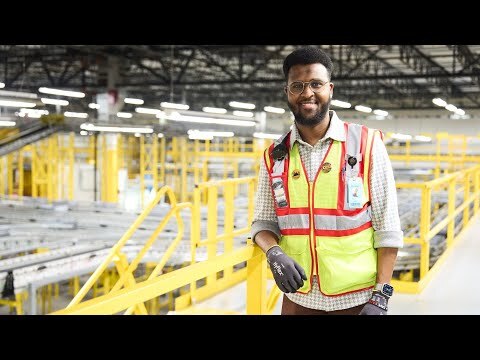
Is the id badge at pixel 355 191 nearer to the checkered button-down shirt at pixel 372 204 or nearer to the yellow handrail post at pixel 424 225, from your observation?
the checkered button-down shirt at pixel 372 204

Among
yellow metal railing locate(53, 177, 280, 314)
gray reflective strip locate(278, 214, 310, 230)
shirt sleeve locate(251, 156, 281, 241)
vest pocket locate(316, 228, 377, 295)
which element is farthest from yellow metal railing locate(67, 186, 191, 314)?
vest pocket locate(316, 228, 377, 295)

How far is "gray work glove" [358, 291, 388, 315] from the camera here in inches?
84.0

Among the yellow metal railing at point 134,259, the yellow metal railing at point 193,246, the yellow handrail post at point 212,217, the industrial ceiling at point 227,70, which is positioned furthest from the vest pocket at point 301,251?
the industrial ceiling at point 227,70

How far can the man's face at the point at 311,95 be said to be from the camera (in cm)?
218

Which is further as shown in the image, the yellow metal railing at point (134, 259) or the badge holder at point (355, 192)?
the yellow metal railing at point (134, 259)

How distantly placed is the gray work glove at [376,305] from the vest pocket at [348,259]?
0.10m

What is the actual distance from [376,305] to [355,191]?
448 mm

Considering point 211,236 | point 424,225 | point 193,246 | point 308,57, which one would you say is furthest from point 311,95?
point 424,225

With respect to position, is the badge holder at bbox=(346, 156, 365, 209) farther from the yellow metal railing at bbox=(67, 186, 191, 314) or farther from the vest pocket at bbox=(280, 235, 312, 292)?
the yellow metal railing at bbox=(67, 186, 191, 314)

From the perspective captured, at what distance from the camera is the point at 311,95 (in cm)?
217

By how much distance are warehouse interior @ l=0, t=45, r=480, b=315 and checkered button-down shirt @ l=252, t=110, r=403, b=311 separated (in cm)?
29
